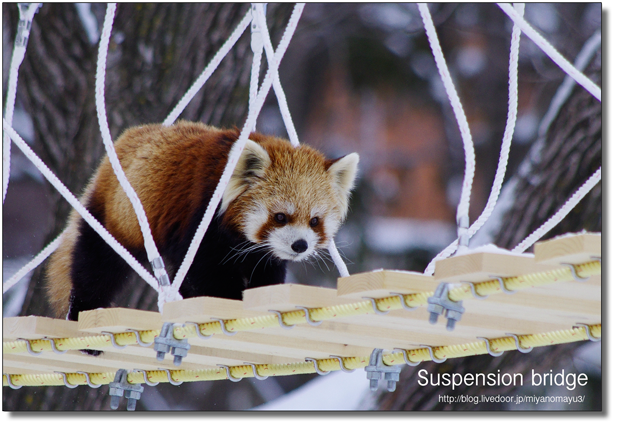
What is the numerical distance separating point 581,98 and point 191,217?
7.02 ft

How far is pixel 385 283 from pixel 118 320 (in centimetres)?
89

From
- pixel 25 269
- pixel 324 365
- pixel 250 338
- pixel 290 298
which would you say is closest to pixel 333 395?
pixel 324 365

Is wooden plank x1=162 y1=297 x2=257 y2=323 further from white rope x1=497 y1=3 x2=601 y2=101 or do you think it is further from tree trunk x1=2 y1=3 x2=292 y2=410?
tree trunk x1=2 y1=3 x2=292 y2=410

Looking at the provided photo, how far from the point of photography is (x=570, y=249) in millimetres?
1747

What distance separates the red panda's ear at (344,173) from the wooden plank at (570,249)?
1738mm

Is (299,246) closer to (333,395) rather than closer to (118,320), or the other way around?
(118,320)

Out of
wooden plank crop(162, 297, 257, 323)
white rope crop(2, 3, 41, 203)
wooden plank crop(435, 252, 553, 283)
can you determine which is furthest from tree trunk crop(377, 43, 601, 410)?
white rope crop(2, 3, 41, 203)

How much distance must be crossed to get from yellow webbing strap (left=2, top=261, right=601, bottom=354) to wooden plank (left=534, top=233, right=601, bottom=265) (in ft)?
0.15

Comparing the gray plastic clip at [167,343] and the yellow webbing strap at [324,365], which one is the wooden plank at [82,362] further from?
the gray plastic clip at [167,343]

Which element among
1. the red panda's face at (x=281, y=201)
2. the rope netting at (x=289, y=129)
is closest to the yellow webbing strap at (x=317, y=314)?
the rope netting at (x=289, y=129)

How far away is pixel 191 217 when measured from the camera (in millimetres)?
3227

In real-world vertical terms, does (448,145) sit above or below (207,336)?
above

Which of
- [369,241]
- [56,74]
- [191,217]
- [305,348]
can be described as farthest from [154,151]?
[369,241]

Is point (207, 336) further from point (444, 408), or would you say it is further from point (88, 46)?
point (88, 46)
